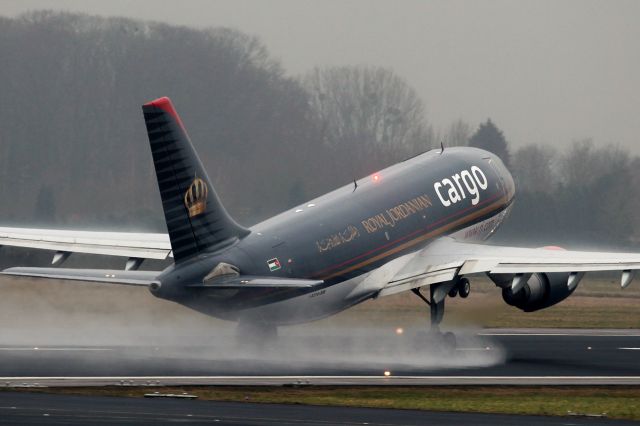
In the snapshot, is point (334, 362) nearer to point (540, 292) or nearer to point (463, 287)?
point (463, 287)

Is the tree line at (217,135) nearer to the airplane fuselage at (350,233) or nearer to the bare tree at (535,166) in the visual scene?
the bare tree at (535,166)

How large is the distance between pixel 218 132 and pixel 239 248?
2237 inches

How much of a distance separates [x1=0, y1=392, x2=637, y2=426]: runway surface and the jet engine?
18705 millimetres

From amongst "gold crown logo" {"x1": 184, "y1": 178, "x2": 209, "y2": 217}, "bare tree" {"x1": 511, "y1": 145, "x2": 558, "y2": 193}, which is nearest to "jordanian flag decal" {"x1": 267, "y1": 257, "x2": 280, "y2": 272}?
"gold crown logo" {"x1": 184, "y1": 178, "x2": 209, "y2": 217}

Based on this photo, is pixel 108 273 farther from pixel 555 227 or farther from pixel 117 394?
pixel 555 227

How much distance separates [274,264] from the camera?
144 feet

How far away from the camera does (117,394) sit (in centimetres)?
3444

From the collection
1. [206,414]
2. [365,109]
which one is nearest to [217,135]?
[365,109]

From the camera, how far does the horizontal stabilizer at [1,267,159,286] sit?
3922cm

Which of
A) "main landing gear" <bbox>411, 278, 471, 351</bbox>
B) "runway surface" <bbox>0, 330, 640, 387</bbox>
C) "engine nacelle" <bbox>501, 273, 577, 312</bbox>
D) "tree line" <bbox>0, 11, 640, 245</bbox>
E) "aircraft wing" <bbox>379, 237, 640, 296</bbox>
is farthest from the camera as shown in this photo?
"tree line" <bbox>0, 11, 640, 245</bbox>

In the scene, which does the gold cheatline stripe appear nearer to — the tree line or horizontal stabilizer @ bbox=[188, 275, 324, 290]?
horizontal stabilizer @ bbox=[188, 275, 324, 290]

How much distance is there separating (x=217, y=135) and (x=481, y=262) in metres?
51.3

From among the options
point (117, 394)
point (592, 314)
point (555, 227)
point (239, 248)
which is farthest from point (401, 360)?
point (555, 227)

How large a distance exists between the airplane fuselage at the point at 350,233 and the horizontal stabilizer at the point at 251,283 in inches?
14.5
